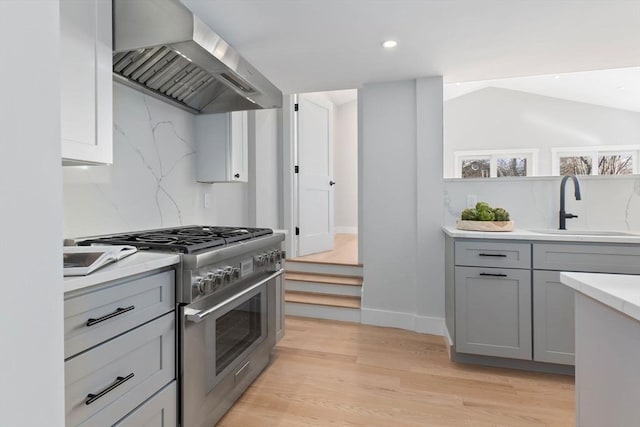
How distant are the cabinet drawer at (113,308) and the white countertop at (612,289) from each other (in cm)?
146

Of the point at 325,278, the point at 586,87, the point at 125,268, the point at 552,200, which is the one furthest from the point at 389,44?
the point at 586,87

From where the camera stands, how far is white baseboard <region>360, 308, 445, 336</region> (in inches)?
119

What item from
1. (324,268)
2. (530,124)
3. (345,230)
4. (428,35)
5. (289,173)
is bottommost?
(324,268)

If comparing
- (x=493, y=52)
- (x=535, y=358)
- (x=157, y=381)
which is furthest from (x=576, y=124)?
(x=157, y=381)

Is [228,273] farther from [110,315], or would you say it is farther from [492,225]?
[492,225]

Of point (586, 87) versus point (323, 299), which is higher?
point (586, 87)

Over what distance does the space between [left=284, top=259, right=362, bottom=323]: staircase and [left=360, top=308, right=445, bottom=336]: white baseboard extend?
0.38 ft

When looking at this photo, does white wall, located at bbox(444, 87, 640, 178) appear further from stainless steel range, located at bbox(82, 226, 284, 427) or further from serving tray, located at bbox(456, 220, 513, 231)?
stainless steel range, located at bbox(82, 226, 284, 427)

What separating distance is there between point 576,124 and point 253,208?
22.0 feet

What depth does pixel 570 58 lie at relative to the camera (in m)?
2.56

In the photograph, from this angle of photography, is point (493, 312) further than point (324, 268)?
No

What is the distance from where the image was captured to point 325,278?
3736 mm

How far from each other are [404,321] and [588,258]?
1.53 meters

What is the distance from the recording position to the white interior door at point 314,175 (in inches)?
166
